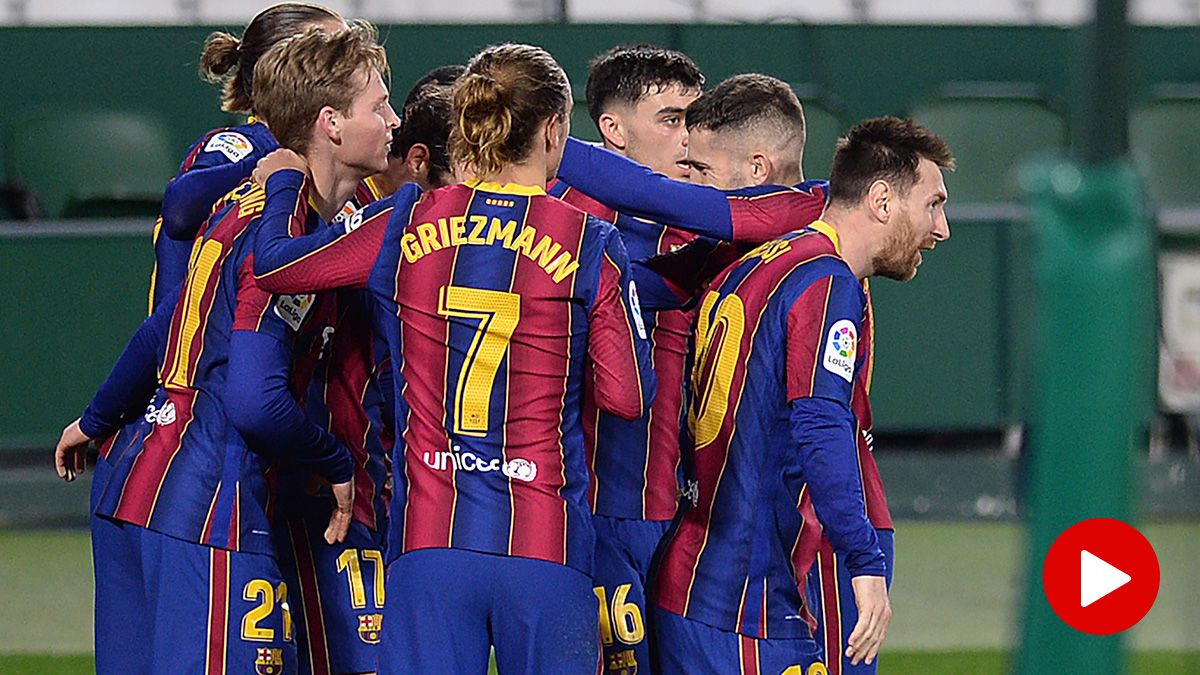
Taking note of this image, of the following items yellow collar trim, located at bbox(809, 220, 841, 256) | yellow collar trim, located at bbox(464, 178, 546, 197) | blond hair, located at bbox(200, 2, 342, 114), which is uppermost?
blond hair, located at bbox(200, 2, 342, 114)

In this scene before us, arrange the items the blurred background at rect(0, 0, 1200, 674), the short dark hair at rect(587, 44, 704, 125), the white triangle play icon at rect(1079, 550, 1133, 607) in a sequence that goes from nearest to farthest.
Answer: the white triangle play icon at rect(1079, 550, 1133, 607), the short dark hair at rect(587, 44, 704, 125), the blurred background at rect(0, 0, 1200, 674)

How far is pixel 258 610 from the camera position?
10.6 ft

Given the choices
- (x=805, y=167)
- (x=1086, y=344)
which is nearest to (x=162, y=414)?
(x=1086, y=344)

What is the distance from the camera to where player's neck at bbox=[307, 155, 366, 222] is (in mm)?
3260

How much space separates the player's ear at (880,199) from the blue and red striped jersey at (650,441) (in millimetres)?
461

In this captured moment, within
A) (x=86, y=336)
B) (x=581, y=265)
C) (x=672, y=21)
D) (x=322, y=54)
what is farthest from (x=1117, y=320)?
(x=672, y=21)

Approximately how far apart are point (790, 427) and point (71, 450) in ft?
5.27

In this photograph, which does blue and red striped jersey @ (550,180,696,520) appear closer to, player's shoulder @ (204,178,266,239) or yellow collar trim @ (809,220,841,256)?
yellow collar trim @ (809,220,841,256)

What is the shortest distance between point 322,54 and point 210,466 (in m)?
0.78

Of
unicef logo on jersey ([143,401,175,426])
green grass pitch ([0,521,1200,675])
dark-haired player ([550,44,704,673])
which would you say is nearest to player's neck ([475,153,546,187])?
dark-haired player ([550,44,704,673])

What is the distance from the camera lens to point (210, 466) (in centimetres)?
330

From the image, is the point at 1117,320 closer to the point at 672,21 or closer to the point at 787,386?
the point at 787,386

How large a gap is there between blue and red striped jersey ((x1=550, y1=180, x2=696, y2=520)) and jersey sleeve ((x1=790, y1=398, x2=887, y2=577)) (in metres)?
0.62

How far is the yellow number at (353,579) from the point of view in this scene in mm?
3604
